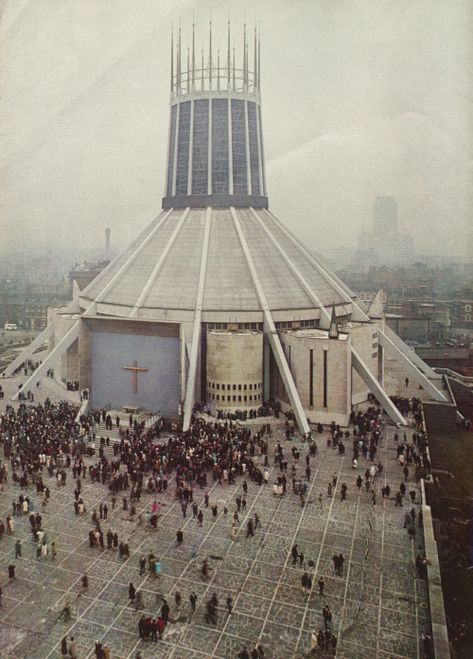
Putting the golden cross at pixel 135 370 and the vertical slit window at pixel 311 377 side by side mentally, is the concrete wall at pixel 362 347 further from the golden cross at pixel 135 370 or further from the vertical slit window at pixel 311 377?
the golden cross at pixel 135 370

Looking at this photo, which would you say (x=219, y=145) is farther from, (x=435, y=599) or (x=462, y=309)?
(x=435, y=599)

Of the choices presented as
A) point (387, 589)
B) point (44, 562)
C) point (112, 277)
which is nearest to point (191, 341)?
point (112, 277)

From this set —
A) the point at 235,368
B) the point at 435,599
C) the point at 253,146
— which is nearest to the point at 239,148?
the point at 253,146

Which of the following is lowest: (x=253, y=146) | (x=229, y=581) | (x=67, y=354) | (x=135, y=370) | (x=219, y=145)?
(x=229, y=581)

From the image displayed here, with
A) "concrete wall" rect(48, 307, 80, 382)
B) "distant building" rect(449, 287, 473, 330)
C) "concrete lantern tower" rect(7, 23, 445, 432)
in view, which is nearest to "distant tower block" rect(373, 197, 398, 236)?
"distant building" rect(449, 287, 473, 330)

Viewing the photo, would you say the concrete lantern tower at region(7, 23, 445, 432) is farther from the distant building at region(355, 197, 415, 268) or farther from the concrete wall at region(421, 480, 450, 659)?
the distant building at region(355, 197, 415, 268)

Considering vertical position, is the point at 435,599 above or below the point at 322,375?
below
